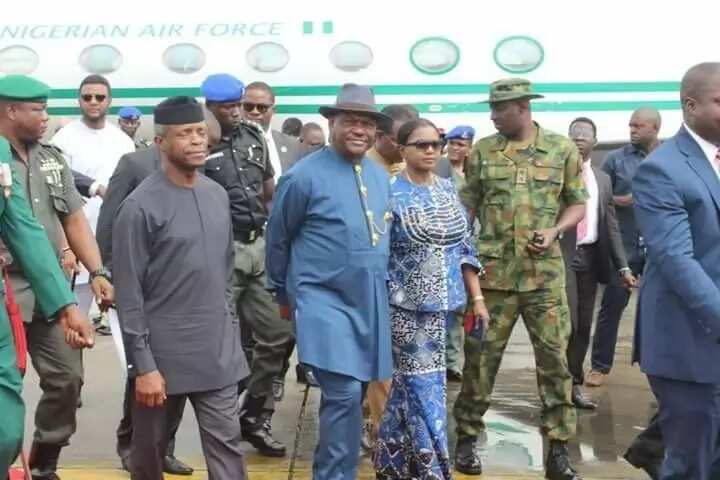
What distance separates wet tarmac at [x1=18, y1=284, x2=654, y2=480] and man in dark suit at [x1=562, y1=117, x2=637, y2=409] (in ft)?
1.36

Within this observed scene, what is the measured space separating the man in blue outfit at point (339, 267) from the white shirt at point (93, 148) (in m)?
3.86

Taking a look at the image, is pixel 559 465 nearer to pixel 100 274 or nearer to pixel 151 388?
pixel 151 388

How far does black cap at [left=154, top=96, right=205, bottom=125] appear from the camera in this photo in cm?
452

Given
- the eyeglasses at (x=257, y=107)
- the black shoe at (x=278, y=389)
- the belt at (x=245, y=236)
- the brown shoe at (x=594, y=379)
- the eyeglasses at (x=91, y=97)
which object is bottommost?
the brown shoe at (x=594, y=379)

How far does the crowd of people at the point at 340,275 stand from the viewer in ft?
13.7

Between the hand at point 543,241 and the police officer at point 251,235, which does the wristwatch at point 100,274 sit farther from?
the hand at point 543,241

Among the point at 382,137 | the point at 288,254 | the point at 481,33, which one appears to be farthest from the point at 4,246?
the point at 481,33

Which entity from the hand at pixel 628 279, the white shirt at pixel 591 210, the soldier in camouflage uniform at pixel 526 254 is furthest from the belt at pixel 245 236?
the hand at pixel 628 279

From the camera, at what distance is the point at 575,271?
725 cm

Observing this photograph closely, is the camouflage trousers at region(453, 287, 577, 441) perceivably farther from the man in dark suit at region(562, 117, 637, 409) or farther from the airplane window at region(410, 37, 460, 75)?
the airplane window at region(410, 37, 460, 75)

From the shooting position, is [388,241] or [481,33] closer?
[388,241]

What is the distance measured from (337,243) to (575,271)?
2.84m

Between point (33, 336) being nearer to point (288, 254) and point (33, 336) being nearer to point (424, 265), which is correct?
point (288, 254)

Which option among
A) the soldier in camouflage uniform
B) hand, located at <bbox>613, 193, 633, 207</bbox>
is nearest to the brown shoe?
hand, located at <bbox>613, 193, 633, 207</bbox>
